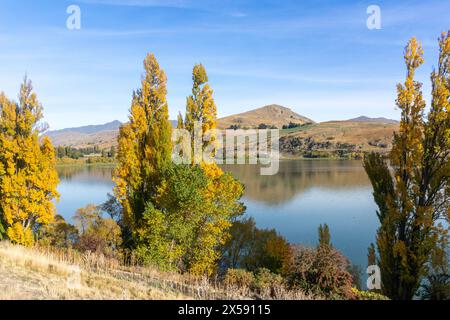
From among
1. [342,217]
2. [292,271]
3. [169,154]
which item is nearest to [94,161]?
[342,217]

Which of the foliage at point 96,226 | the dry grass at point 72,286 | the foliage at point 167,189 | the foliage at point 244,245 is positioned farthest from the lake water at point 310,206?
the dry grass at point 72,286

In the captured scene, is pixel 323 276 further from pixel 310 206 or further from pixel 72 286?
pixel 310 206

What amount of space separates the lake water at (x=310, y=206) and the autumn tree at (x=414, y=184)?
1438 centimetres

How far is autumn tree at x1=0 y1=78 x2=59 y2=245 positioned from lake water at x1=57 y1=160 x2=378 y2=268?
24273mm

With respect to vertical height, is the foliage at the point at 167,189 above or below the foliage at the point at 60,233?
above

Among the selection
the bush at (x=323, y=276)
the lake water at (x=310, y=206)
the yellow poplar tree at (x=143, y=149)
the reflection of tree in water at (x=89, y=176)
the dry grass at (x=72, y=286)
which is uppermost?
the yellow poplar tree at (x=143, y=149)

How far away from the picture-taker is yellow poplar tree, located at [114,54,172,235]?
63.4 feet

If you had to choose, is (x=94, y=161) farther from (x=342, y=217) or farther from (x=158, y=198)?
(x=158, y=198)

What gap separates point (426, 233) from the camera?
1412 centimetres

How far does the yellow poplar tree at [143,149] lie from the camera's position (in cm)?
1931

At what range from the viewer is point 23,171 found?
20.3m

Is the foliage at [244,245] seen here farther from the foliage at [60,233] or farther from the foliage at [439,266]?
the foliage at [60,233]
